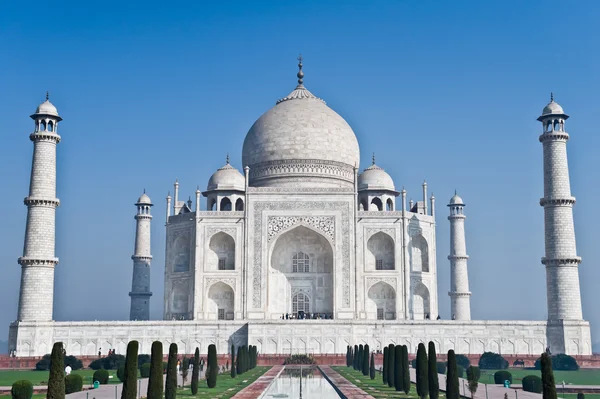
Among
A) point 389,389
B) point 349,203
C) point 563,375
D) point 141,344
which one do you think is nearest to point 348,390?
point 389,389

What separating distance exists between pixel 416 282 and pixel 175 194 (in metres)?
9.72

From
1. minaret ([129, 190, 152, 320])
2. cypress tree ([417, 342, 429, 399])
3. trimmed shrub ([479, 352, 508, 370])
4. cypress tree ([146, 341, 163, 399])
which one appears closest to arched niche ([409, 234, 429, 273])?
trimmed shrub ([479, 352, 508, 370])

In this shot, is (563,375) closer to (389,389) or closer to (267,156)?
(389,389)

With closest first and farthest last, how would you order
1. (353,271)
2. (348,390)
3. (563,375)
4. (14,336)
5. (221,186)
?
(348,390) → (563,375) → (14,336) → (353,271) → (221,186)

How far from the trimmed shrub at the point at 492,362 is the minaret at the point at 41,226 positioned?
13028 mm

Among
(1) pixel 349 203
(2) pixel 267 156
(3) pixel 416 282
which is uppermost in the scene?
(2) pixel 267 156

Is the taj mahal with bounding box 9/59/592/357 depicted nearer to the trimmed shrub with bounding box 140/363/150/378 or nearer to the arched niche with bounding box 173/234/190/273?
the arched niche with bounding box 173/234/190/273

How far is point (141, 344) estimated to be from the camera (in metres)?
24.9

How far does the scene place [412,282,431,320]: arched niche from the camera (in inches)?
1129

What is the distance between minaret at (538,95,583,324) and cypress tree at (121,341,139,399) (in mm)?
17086

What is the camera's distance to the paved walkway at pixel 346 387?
13.5 m

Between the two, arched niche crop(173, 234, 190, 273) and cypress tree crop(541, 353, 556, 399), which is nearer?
cypress tree crop(541, 353, 556, 399)

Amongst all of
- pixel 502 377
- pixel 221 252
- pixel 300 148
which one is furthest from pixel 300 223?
pixel 502 377

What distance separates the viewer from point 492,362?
23.2 meters
